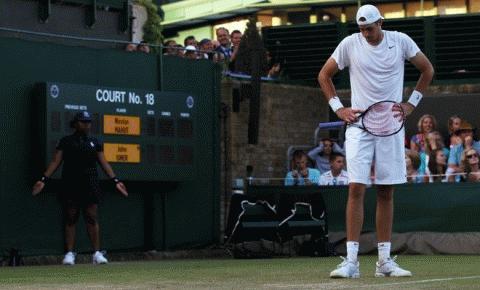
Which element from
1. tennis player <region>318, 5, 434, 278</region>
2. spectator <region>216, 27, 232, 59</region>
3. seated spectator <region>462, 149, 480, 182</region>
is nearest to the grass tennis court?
tennis player <region>318, 5, 434, 278</region>

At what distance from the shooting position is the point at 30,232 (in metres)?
18.3

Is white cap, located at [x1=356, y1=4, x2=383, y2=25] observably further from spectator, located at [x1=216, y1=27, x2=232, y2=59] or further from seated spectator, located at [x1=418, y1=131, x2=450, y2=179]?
spectator, located at [x1=216, y1=27, x2=232, y2=59]

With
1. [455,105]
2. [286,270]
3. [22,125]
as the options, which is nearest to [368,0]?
[455,105]

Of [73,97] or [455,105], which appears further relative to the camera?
[455,105]

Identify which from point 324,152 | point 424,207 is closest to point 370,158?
point 424,207

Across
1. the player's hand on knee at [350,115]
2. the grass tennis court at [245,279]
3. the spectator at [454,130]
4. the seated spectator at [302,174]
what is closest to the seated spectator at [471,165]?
the spectator at [454,130]

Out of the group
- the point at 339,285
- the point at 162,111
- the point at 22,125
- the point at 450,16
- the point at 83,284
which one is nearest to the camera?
the point at 339,285

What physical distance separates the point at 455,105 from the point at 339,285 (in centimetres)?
1389

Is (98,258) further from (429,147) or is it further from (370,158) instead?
(370,158)

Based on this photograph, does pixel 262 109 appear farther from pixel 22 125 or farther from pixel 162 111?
pixel 22 125

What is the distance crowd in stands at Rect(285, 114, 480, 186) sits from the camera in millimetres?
19250

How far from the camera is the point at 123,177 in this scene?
19109mm

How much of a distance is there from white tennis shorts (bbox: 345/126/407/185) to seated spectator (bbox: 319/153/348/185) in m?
9.29

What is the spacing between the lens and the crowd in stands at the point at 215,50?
21.0m
